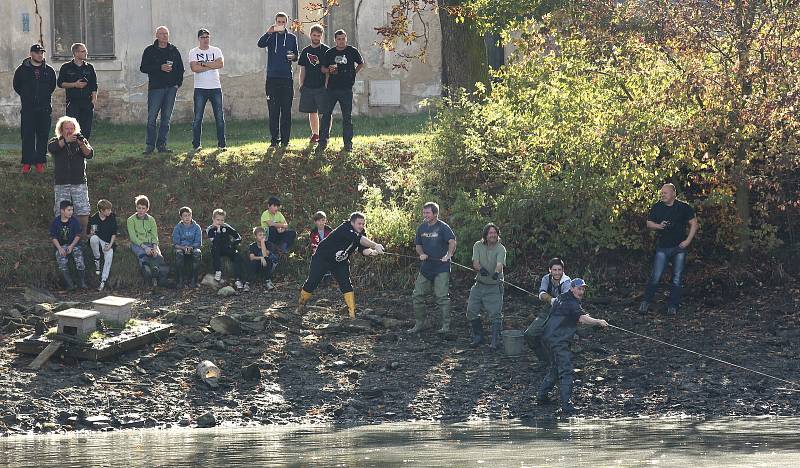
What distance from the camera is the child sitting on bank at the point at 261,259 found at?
2150 cm

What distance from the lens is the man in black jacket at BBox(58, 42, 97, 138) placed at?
24.0 m

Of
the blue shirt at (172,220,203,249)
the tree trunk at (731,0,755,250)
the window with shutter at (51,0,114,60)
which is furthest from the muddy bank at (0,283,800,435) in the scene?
the window with shutter at (51,0,114,60)

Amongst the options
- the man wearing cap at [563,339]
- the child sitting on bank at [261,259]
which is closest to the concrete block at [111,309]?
the child sitting on bank at [261,259]

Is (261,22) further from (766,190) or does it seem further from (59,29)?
Result: (766,190)

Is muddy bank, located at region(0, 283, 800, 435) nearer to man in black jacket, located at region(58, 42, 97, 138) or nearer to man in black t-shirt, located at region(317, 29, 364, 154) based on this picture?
man in black jacket, located at region(58, 42, 97, 138)

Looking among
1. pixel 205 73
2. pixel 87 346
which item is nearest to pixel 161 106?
pixel 205 73

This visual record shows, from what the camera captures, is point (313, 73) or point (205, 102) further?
point (205, 102)

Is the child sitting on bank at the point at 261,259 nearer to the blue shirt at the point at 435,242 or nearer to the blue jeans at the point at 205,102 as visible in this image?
the blue shirt at the point at 435,242

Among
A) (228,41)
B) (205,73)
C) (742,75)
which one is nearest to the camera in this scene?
(742,75)

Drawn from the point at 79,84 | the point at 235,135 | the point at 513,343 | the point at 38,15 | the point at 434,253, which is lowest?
the point at 513,343

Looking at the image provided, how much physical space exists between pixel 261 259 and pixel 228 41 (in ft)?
39.6

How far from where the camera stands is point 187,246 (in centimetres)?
2147

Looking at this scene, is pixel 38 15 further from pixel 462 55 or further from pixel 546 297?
pixel 546 297

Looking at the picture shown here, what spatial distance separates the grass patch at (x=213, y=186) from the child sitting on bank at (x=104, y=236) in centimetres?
26
